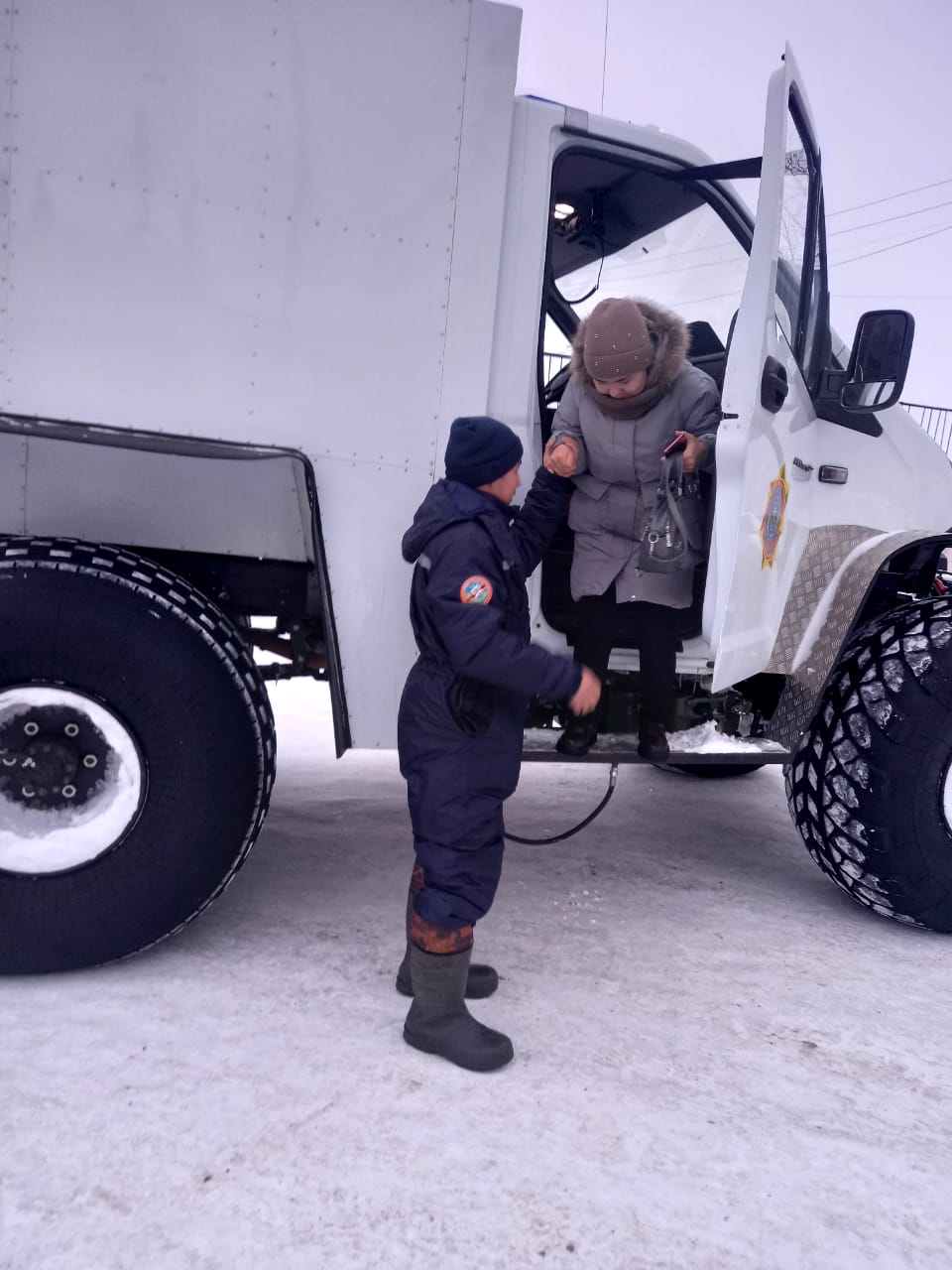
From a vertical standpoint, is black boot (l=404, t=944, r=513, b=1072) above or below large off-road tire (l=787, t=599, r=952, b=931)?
below

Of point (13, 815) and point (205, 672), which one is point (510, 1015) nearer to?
point (205, 672)

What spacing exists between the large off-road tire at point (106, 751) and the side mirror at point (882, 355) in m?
1.92

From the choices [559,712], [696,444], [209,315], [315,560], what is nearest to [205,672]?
[315,560]

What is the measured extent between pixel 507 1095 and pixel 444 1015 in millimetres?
231

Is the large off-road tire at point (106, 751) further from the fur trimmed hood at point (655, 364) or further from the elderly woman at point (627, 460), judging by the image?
the fur trimmed hood at point (655, 364)

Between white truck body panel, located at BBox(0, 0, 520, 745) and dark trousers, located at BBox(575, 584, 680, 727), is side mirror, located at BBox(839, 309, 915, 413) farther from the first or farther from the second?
white truck body panel, located at BBox(0, 0, 520, 745)

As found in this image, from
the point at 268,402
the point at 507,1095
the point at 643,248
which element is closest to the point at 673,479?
the point at 268,402

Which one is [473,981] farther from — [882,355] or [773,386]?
[882,355]

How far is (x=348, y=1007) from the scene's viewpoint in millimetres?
2352

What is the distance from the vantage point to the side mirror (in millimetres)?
2756

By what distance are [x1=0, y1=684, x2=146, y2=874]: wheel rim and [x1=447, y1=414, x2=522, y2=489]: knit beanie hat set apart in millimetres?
1008

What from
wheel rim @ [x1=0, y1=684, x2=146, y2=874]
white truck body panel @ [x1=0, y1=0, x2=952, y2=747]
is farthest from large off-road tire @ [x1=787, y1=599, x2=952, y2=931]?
wheel rim @ [x1=0, y1=684, x2=146, y2=874]

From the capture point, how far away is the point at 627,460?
268 cm

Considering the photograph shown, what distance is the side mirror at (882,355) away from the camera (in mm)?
2756
